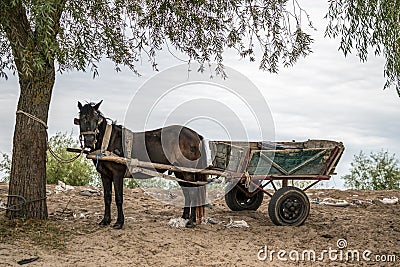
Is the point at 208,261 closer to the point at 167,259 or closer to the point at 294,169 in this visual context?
the point at 167,259

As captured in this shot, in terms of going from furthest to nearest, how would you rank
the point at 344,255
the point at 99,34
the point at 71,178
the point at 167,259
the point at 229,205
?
the point at 71,178, the point at 229,205, the point at 99,34, the point at 344,255, the point at 167,259

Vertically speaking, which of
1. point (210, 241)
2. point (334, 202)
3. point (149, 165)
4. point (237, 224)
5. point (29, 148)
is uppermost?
point (29, 148)

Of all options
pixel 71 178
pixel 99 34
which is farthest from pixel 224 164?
pixel 71 178

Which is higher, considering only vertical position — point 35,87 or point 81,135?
point 35,87

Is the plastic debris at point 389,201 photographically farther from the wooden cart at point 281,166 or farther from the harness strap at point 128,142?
the harness strap at point 128,142

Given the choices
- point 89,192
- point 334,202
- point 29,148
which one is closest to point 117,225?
point 29,148

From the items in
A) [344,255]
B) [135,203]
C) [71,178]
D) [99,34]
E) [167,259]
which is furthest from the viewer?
[71,178]

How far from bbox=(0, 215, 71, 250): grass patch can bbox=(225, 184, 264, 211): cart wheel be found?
318cm

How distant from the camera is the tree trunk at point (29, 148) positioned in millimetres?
8180

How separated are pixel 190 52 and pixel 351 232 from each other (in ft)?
14.6

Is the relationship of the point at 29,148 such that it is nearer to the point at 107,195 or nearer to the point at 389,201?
the point at 107,195

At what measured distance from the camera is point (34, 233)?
25.2 ft

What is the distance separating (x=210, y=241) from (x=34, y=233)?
8.57 ft

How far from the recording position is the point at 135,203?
35.0 feet
